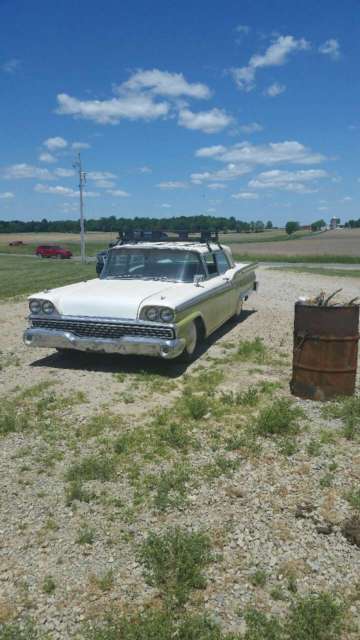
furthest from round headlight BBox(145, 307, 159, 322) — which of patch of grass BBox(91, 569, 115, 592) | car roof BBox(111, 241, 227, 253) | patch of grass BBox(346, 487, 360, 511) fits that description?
patch of grass BBox(91, 569, 115, 592)

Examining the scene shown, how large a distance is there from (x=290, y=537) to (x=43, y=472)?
1766mm

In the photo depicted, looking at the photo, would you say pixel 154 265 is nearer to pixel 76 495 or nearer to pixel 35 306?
pixel 35 306

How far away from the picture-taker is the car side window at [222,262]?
Result: 796cm

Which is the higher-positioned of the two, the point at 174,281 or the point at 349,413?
the point at 174,281

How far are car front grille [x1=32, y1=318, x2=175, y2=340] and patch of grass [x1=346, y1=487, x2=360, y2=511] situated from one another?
2.70m

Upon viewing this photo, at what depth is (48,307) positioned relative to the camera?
602 centimetres

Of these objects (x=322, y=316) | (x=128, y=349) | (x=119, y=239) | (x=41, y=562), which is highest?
(x=119, y=239)

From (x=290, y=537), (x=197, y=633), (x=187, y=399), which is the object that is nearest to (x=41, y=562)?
Answer: (x=197, y=633)

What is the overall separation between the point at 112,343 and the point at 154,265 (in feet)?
5.40

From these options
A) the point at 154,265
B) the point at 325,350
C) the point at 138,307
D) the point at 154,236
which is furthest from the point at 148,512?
the point at 154,236

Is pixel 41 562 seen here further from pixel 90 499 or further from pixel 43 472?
pixel 43 472

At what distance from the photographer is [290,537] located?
2.93 metres

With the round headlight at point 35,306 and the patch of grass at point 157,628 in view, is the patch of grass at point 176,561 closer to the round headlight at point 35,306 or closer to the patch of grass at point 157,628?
the patch of grass at point 157,628

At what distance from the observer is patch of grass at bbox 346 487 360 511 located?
3.20 metres
